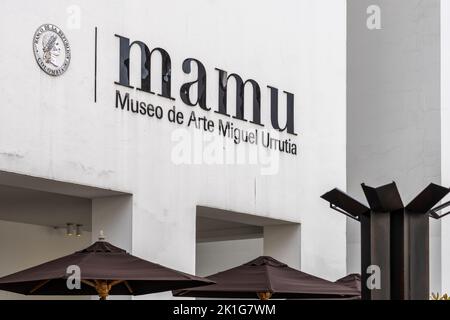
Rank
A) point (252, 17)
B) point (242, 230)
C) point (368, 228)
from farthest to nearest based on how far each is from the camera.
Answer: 1. point (242, 230)
2. point (252, 17)
3. point (368, 228)

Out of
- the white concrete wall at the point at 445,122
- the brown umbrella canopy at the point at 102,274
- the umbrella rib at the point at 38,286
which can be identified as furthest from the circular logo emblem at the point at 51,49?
the white concrete wall at the point at 445,122

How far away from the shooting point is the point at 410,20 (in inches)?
719

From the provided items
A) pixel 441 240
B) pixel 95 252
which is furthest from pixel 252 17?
pixel 441 240

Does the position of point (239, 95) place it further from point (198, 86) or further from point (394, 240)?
point (394, 240)

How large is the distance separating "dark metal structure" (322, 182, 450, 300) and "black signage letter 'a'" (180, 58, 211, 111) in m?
4.98

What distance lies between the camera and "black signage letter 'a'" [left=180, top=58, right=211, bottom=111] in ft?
40.7

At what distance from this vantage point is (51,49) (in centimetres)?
1064

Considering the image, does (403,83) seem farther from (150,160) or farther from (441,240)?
(150,160)

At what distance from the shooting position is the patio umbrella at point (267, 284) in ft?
37.3

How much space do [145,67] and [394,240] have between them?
4.99m

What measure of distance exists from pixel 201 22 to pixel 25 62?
120 inches

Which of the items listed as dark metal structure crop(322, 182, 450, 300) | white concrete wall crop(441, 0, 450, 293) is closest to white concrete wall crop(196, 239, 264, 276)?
white concrete wall crop(441, 0, 450, 293)

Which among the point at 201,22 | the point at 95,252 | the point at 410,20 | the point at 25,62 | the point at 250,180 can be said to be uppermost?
the point at 410,20

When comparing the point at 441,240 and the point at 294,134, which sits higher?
the point at 294,134
